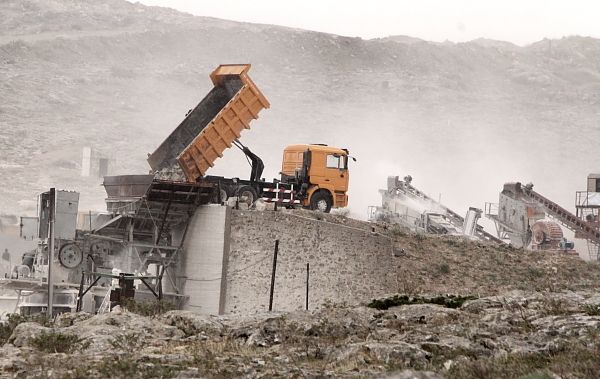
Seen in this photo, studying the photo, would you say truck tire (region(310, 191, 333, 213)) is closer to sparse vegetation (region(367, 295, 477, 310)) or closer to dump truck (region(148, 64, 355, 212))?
dump truck (region(148, 64, 355, 212))

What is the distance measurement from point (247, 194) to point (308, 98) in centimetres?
7394

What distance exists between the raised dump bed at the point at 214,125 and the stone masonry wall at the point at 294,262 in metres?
2.18

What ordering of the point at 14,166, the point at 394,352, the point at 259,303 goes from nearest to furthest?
the point at 394,352, the point at 259,303, the point at 14,166

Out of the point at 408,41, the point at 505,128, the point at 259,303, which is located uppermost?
Result: the point at 408,41

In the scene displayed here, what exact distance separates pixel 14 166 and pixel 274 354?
194ft

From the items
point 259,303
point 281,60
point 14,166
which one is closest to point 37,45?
point 281,60

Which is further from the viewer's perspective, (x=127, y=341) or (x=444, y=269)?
(x=444, y=269)

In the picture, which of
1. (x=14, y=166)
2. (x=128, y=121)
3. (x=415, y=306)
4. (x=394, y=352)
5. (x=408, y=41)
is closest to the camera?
(x=394, y=352)

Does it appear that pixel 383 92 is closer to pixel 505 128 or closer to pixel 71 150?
pixel 505 128

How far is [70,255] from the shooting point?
32688 mm

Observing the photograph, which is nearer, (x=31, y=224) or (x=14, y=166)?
(x=31, y=224)

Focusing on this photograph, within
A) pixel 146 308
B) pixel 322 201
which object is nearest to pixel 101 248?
pixel 322 201

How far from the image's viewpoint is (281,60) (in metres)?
116

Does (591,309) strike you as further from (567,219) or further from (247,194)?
(567,219)
